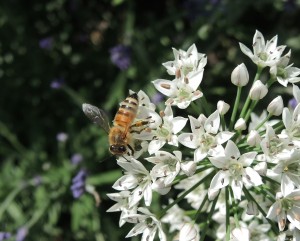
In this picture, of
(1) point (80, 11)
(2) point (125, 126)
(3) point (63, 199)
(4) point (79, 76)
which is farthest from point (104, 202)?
(2) point (125, 126)

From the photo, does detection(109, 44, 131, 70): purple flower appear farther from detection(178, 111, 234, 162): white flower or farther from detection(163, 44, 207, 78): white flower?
detection(178, 111, 234, 162): white flower

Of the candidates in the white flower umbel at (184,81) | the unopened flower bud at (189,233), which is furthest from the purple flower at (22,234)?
the white flower umbel at (184,81)

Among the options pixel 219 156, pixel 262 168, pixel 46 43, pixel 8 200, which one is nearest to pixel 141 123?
pixel 219 156

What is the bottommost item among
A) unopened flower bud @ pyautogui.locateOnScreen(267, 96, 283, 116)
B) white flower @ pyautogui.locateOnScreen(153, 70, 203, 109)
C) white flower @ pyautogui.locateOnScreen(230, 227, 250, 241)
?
white flower @ pyautogui.locateOnScreen(230, 227, 250, 241)

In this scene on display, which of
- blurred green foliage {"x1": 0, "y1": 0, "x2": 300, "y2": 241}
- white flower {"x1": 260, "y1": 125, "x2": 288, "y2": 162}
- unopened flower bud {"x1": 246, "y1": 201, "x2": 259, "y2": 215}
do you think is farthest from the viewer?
blurred green foliage {"x1": 0, "y1": 0, "x2": 300, "y2": 241}

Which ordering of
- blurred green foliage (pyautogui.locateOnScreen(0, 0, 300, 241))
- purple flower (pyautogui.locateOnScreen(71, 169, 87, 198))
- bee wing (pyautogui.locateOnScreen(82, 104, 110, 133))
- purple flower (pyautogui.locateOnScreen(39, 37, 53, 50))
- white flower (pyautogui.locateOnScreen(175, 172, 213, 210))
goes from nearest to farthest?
bee wing (pyautogui.locateOnScreen(82, 104, 110, 133))
white flower (pyautogui.locateOnScreen(175, 172, 213, 210))
purple flower (pyautogui.locateOnScreen(71, 169, 87, 198))
blurred green foliage (pyautogui.locateOnScreen(0, 0, 300, 241))
purple flower (pyautogui.locateOnScreen(39, 37, 53, 50))

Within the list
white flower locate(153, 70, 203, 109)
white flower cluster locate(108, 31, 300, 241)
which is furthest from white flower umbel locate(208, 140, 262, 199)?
white flower locate(153, 70, 203, 109)

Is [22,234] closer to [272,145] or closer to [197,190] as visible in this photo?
[197,190]
